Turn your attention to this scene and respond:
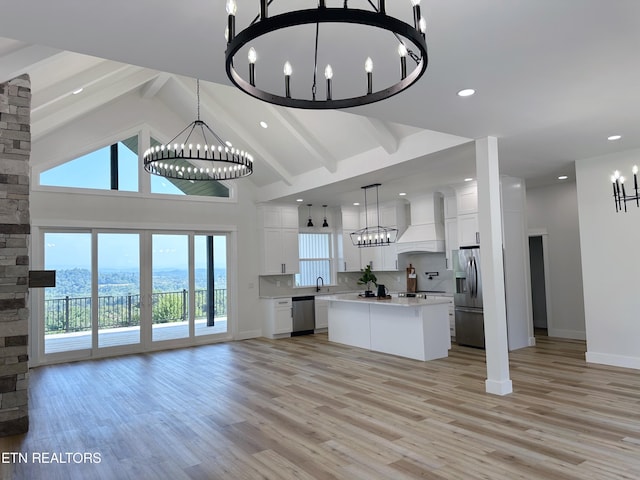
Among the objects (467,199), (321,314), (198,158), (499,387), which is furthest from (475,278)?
(198,158)

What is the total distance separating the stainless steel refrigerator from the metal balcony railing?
4.69m

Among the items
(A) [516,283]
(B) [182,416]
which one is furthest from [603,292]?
(B) [182,416]

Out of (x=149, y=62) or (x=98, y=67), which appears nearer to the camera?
(x=149, y=62)

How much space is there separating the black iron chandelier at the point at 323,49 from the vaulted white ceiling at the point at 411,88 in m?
0.28

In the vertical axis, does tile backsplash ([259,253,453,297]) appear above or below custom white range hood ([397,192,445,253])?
below

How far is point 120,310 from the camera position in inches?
313

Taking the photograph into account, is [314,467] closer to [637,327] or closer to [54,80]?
[637,327]

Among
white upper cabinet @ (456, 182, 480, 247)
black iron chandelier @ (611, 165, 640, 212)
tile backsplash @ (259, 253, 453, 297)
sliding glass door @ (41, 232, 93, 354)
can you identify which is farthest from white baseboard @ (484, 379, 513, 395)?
sliding glass door @ (41, 232, 93, 354)

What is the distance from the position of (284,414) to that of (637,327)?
16.2ft

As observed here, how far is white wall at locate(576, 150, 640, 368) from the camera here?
602cm

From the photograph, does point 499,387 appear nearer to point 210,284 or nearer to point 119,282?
point 210,284

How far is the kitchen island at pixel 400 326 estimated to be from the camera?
6.75m

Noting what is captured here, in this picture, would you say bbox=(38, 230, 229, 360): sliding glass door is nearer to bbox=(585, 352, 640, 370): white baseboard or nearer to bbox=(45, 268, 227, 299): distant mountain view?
bbox=(45, 268, 227, 299): distant mountain view

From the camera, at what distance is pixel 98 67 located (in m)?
6.47
